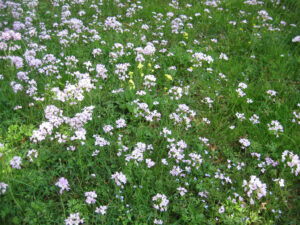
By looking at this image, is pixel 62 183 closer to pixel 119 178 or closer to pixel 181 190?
pixel 119 178

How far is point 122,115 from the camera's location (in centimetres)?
356

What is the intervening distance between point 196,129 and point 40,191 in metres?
2.22

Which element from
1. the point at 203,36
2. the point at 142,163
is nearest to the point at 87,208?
the point at 142,163

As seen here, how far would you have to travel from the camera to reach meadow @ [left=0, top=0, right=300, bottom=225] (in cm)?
261

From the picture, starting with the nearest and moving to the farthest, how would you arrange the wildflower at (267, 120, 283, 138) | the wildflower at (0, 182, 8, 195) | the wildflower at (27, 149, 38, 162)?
1. the wildflower at (0, 182, 8, 195)
2. the wildflower at (27, 149, 38, 162)
3. the wildflower at (267, 120, 283, 138)

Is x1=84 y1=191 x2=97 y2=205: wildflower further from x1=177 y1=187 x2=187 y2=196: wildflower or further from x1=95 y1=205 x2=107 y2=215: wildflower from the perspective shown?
x1=177 y1=187 x2=187 y2=196: wildflower

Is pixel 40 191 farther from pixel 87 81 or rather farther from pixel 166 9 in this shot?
pixel 166 9

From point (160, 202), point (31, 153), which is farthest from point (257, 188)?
point (31, 153)

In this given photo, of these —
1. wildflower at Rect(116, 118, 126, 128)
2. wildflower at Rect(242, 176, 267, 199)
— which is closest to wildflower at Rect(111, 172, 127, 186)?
wildflower at Rect(116, 118, 126, 128)

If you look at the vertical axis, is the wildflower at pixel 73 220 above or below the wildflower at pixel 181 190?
below

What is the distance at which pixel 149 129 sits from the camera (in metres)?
3.44

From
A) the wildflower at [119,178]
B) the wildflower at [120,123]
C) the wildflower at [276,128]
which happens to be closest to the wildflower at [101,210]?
the wildflower at [119,178]

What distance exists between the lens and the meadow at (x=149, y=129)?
2.61 meters

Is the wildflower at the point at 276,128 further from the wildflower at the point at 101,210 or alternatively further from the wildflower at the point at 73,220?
the wildflower at the point at 73,220
